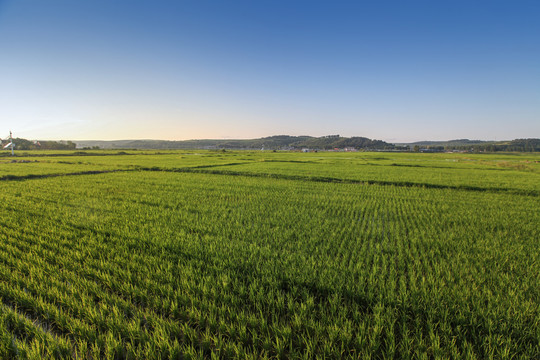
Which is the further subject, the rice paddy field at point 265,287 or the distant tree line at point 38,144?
the distant tree line at point 38,144

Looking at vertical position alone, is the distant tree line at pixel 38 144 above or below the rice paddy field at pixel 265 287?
above

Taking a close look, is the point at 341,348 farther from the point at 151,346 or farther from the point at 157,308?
the point at 157,308

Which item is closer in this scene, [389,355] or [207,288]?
[389,355]

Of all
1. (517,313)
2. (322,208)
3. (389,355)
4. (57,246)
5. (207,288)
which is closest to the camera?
(389,355)

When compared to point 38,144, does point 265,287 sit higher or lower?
lower

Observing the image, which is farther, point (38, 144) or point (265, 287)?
point (38, 144)

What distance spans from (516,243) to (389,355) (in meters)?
6.87

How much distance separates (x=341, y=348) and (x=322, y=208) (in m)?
8.03

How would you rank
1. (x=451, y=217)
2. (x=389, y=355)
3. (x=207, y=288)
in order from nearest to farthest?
1. (x=389, y=355)
2. (x=207, y=288)
3. (x=451, y=217)

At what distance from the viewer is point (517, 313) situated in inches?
140

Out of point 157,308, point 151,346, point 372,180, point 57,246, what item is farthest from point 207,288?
point 372,180

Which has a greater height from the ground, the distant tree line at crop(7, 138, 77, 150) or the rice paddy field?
the distant tree line at crop(7, 138, 77, 150)

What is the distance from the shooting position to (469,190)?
16.7 meters

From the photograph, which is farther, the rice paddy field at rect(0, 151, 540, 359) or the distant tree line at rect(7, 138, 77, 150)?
the distant tree line at rect(7, 138, 77, 150)
